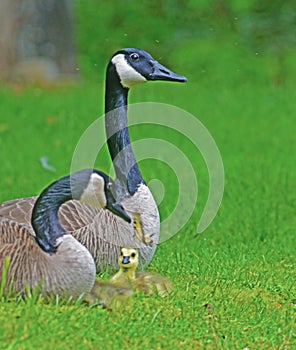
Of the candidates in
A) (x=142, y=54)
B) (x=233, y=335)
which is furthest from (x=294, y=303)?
(x=142, y=54)

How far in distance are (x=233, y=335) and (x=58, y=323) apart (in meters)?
0.97

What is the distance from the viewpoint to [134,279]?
17.8 feet

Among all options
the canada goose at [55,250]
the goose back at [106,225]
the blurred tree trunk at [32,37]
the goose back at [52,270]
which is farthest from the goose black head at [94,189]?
the blurred tree trunk at [32,37]

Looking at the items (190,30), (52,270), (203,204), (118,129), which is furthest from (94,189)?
(190,30)

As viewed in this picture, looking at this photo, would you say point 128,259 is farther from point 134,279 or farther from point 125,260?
point 134,279

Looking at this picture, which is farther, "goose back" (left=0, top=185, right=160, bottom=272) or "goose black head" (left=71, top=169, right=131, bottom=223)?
"goose back" (left=0, top=185, right=160, bottom=272)

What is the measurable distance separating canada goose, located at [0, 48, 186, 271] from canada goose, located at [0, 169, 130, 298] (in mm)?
767

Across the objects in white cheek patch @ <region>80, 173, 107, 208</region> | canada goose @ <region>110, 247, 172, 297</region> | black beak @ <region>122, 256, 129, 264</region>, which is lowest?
canada goose @ <region>110, 247, 172, 297</region>

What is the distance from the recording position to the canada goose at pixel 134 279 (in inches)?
211

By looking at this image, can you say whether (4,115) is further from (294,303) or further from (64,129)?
(294,303)

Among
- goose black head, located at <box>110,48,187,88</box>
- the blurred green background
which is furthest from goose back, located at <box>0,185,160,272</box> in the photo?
the blurred green background

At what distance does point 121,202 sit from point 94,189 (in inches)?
44.4

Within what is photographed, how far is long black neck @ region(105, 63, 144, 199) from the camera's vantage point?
6270mm

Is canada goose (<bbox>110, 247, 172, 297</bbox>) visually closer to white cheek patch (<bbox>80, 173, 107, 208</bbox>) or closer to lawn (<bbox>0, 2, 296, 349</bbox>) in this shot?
lawn (<bbox>0, 2, 296, 349</bbox>)
